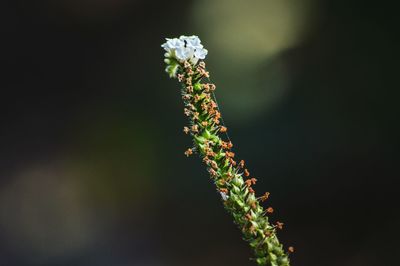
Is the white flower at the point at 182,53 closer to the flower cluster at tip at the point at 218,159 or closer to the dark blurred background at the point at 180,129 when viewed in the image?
the flower cluster at tip at the point at 218,159

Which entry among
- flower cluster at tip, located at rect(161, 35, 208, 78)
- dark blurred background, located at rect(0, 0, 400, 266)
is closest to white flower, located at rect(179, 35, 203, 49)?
flower cluster at tip, located at rect(161, 35, 208, 78)

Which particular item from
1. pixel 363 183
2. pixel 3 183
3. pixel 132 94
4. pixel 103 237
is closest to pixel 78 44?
pixel 132 94

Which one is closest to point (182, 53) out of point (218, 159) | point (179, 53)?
point (179, 53)

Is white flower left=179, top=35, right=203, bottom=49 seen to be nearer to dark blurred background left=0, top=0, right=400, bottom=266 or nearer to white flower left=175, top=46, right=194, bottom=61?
white flower left=175, top=46, right=194, bottom=61

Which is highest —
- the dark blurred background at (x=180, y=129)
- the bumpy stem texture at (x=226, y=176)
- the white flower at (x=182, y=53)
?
the dark blurred background at (x=180, y=129)

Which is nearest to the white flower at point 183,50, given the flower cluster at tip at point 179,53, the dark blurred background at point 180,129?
the flower cluster at tip at point 179,53

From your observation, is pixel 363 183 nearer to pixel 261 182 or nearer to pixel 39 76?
pixel 261 182

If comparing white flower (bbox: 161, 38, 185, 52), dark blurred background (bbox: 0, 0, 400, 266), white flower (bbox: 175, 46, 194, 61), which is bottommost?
white flower (bbox: 175, 46, 194, 61)
